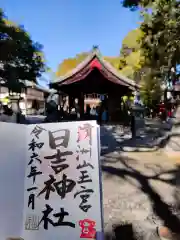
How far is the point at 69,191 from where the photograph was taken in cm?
233

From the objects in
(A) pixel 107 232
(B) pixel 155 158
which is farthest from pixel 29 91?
(A) pixel 107 232

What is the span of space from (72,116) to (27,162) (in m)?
15.8

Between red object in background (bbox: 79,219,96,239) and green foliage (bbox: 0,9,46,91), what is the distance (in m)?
15.4

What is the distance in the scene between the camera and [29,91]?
35406 millimetres

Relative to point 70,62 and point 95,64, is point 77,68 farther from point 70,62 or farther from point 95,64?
point 70,62

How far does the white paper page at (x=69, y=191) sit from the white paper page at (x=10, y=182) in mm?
52

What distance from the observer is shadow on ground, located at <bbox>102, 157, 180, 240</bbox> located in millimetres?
3729

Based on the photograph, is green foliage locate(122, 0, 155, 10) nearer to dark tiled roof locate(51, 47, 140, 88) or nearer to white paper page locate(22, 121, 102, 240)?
dark tiled roof locate(51, 47, 140, 88)


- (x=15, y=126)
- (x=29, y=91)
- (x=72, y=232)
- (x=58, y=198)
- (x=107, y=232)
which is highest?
(x=29, y=91)

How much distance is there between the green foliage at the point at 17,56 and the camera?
54.7 ft

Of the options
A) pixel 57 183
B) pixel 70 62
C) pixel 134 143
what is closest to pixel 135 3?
pixel 134 143

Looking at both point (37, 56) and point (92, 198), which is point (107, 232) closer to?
point (92, 198)

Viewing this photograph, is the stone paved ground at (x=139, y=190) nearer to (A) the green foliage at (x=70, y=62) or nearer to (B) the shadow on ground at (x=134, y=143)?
(B) the shadow on ground at (x=134, y=143)

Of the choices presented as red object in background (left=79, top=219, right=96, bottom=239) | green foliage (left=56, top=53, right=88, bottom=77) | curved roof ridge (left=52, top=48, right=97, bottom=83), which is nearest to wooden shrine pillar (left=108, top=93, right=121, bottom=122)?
curved roof ridge (left=52, top=48, right=97, bottom=83)
